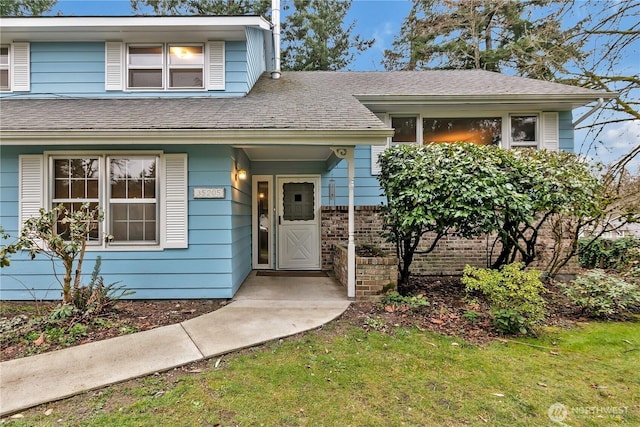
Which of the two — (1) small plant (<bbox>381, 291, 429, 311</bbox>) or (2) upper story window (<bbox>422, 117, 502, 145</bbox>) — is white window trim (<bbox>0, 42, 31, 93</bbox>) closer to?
(1) small plant (<bbox>381, 291, 429, 311</bbox>)

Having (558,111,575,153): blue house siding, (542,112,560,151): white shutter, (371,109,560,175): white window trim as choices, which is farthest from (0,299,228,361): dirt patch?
(558,111,575,153): blue house siding

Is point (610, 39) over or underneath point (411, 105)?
over

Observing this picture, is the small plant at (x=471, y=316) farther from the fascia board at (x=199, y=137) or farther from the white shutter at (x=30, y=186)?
the white shutter at (x=30, y=186)

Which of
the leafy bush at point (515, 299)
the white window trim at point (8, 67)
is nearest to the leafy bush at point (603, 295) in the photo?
the leafy bush at point (515, 299)

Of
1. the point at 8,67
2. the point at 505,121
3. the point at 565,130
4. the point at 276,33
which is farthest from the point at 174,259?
the point at 565,130

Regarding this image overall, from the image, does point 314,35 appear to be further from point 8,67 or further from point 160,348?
point 160,348

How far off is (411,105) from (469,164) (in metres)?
2.63

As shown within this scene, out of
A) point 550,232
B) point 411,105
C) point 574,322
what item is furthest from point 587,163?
point 411,105

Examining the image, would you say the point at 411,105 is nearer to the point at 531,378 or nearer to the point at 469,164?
the point at 469,164

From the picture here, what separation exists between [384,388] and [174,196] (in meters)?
3.98

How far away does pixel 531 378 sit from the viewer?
110 inches

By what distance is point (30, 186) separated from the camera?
4656 mm

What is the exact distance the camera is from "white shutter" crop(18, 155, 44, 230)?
466cm

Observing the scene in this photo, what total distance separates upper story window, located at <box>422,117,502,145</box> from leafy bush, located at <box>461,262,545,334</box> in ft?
12.4
